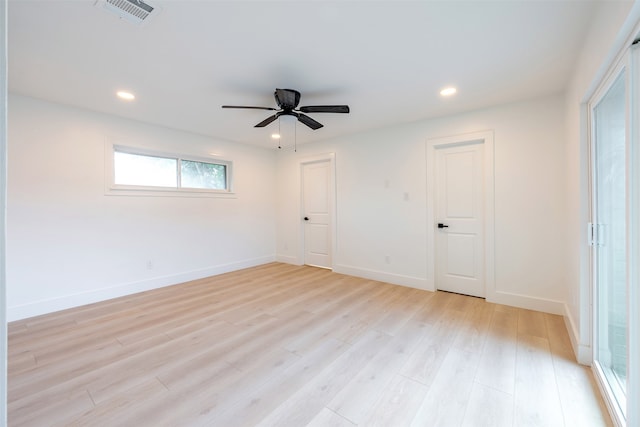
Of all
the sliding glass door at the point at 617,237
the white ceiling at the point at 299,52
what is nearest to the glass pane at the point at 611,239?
the sliding glass door at the point at 617,237

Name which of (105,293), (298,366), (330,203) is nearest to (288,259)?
(330,203)

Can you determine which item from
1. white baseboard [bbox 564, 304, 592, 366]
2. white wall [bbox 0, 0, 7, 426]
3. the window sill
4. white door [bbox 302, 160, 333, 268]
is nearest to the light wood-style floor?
white baseboard [bbox 564, 304, 592, 366]

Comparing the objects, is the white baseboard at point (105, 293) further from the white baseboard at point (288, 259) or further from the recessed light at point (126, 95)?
the recessed light at point (126, 95)

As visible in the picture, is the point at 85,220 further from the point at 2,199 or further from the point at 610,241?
the point at 610,241

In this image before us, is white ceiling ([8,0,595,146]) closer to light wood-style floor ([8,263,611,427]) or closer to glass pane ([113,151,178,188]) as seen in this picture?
glass pane ([113,151,178,188])

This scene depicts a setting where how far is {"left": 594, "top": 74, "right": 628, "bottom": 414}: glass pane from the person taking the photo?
154cm

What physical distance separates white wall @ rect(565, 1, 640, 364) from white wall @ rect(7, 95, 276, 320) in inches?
183

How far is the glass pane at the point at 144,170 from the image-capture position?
11.8 ft

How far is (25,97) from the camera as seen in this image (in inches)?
111

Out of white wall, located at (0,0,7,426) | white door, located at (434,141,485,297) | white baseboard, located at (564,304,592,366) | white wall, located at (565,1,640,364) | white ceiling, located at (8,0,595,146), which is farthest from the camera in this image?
white door, located at (434,141,485,297)

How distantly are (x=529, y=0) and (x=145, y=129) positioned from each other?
4.42m

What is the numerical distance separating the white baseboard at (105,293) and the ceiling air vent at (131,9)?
10.6 feet

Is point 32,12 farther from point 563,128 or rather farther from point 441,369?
point 563,128

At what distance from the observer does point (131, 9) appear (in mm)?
1602
